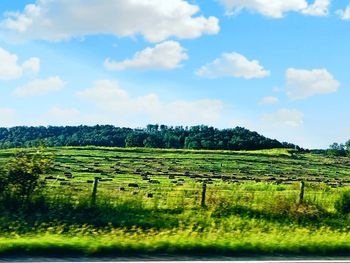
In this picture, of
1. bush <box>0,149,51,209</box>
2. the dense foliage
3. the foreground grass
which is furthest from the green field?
the dense foliage

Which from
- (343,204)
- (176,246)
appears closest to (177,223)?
(176,246)

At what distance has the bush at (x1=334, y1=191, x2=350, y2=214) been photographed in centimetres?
2028

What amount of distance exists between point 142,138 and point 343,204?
470 ft

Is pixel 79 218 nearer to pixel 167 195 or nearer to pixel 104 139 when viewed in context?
pixel 167 195

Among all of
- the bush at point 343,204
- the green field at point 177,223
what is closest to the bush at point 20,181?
the green field at point 177,223

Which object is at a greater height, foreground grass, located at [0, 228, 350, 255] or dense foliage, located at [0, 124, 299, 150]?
dense foliage, located at [0, 124, 299, 150]

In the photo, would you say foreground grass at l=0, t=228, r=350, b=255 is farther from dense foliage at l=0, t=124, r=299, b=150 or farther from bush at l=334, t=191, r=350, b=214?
dense foliage at l=0, t=124, r=299, b=150

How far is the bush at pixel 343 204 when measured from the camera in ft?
66.5

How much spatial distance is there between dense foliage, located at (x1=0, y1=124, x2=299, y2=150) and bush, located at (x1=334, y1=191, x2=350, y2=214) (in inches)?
4961

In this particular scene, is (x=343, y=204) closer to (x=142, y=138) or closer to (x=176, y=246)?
(x=176, y=246)

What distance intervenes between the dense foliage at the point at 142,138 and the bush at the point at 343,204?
4961 inches

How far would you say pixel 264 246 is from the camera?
34.3 ft

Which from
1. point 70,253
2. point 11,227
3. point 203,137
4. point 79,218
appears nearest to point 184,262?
point 70,253

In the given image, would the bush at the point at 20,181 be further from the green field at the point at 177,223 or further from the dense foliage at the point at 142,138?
the dense foliage at the point at 142,138
